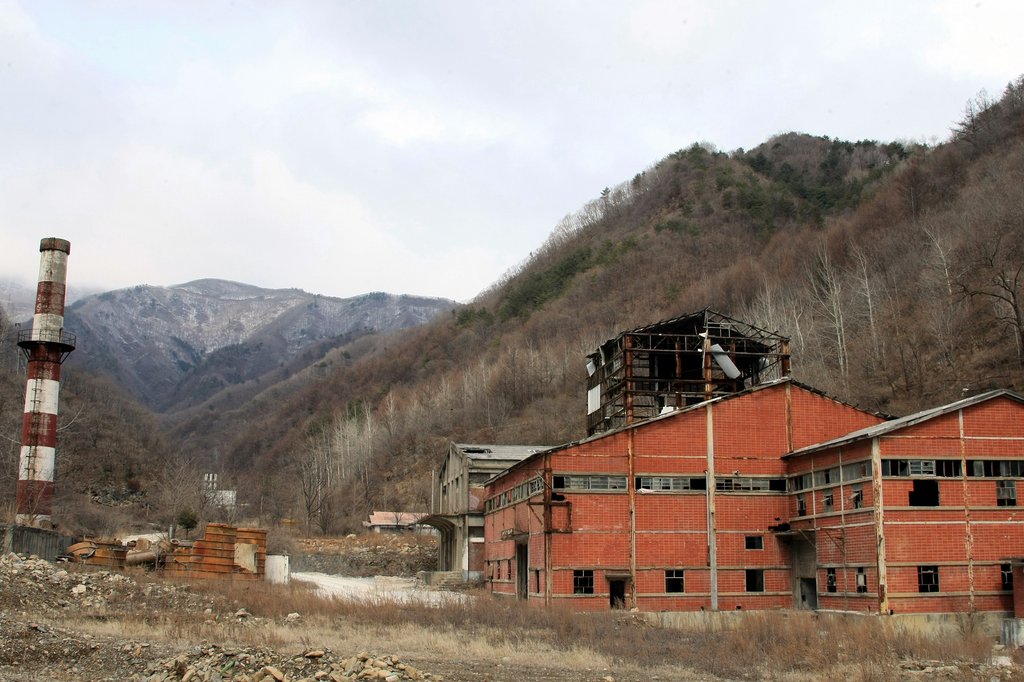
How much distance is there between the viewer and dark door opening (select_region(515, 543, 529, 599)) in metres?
36.8

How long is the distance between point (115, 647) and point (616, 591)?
17.8 meters

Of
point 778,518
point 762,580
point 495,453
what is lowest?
point 762,580

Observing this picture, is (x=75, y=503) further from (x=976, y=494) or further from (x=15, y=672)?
(x=976, y=494)

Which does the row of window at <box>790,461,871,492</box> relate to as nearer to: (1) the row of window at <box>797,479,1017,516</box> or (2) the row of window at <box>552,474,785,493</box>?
(1) the row of window at <box>797,479,1017,516</box>

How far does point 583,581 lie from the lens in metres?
32.7

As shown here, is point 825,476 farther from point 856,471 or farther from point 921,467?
point 921,467

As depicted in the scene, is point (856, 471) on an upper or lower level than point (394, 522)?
upper

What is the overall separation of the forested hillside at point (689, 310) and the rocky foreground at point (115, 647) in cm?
3798

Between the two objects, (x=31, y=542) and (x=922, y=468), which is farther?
(x=31, y=542)

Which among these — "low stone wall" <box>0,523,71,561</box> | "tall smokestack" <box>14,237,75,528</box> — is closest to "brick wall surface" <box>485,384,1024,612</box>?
"low stone wall" <box>0,523,71,561</box>

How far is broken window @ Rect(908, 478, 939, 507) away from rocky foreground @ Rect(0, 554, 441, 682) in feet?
60.6

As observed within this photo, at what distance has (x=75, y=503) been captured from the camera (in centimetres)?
6631

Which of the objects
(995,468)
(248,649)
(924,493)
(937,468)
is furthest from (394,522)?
(248,649)

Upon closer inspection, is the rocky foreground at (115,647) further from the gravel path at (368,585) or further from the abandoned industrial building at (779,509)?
the abandoned industrial building at (779,509)
